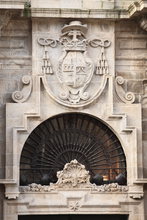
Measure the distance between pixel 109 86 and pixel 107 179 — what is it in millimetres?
1905

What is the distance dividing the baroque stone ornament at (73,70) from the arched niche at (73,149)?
17.9 inches

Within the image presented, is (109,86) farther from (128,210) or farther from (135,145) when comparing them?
(128,210)

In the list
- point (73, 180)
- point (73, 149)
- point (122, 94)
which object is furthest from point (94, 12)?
point (73, 180)

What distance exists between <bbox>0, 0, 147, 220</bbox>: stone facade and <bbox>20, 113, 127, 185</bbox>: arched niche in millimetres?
214

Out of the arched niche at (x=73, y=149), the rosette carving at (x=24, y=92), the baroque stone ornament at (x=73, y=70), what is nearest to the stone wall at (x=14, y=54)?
the rosette carving at (x=24, y=92)

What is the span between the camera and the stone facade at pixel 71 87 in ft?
64.0

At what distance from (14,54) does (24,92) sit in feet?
2.74

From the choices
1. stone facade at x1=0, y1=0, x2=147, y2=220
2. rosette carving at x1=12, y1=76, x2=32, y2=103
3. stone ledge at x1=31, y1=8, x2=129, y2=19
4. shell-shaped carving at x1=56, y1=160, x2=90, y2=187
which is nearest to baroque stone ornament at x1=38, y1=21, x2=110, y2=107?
stone facade at x1=0, y1=0, x2=147, y2=220

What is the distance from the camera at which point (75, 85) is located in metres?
19.7

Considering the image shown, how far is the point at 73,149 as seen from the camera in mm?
19922

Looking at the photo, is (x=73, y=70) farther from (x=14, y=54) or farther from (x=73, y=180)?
(x=73, y=180)

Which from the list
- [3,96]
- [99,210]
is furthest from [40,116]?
[99,210]

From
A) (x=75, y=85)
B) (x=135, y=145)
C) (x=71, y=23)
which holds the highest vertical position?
(x=71, y=23)

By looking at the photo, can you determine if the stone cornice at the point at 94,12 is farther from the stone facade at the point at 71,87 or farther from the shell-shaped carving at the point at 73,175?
the shell-shaped carving at the point at 73,175
